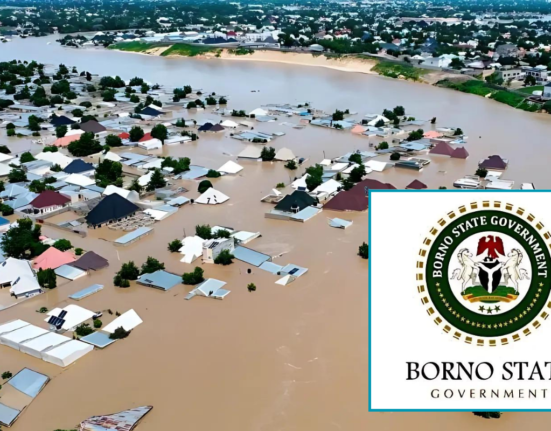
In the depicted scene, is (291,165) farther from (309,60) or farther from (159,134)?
(309,60)

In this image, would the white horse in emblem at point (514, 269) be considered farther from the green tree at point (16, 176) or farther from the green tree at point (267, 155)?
the green tree at point (16, 176)

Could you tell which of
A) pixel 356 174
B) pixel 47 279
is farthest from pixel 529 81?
pixel 47 279

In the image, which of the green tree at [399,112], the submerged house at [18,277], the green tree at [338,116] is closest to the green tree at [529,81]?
the green tree at [399,112]

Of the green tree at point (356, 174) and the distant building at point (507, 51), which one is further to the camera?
the distant building at point (507, 51)

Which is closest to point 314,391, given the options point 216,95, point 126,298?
point 126,298

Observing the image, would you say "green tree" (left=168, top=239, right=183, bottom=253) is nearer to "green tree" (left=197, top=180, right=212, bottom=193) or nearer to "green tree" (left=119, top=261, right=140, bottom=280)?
"green tree" (left=119, top=261, right=140, bottom=280)

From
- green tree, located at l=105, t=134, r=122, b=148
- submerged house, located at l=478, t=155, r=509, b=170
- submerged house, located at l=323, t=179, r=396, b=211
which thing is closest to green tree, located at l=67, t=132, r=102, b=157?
green tree, located at l=105, t=134, r=122, b=148
